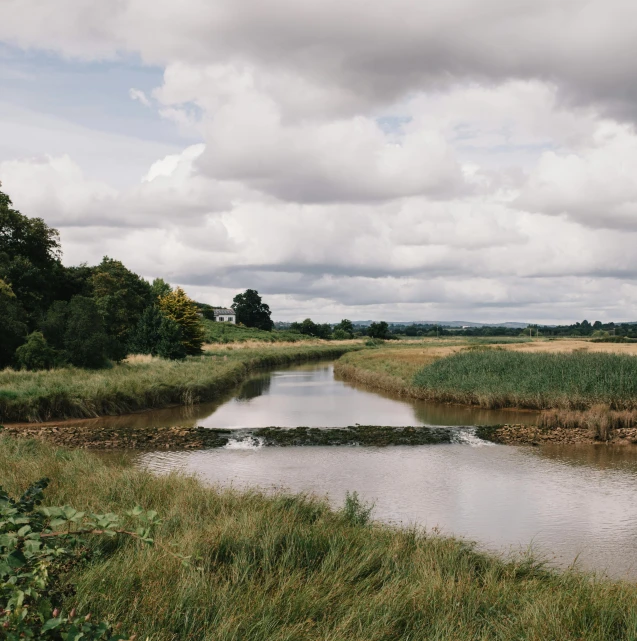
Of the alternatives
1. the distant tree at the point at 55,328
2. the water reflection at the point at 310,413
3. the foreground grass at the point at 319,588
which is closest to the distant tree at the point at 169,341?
the water reflection at the point at 310,413

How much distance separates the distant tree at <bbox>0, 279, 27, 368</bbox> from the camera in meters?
25.2

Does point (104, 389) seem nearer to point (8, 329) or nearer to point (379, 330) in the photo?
point (8, 329)

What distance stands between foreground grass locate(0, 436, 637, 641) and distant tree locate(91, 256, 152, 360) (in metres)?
37.1

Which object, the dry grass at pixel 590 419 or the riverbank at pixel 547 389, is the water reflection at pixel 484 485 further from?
the dry grass at pixel 590 419

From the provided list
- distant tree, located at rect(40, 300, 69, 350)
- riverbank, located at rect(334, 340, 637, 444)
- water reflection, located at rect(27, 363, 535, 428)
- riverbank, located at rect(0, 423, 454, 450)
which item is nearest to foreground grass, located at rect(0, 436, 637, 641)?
riverbank, located at rect(0, 423, 454, 450)

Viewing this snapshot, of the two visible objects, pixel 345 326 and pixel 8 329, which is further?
pixel 345 326

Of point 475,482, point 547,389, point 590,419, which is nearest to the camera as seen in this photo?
point 475,482

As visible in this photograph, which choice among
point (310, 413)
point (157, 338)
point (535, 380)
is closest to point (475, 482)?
point (310, 413)

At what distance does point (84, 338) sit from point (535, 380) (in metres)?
19.1

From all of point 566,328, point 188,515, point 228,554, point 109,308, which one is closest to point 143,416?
point 188,515

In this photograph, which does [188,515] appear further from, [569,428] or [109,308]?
[109,308]

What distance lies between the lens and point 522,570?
259 inches

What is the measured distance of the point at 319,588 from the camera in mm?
5148

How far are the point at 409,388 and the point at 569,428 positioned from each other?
38.9ft
